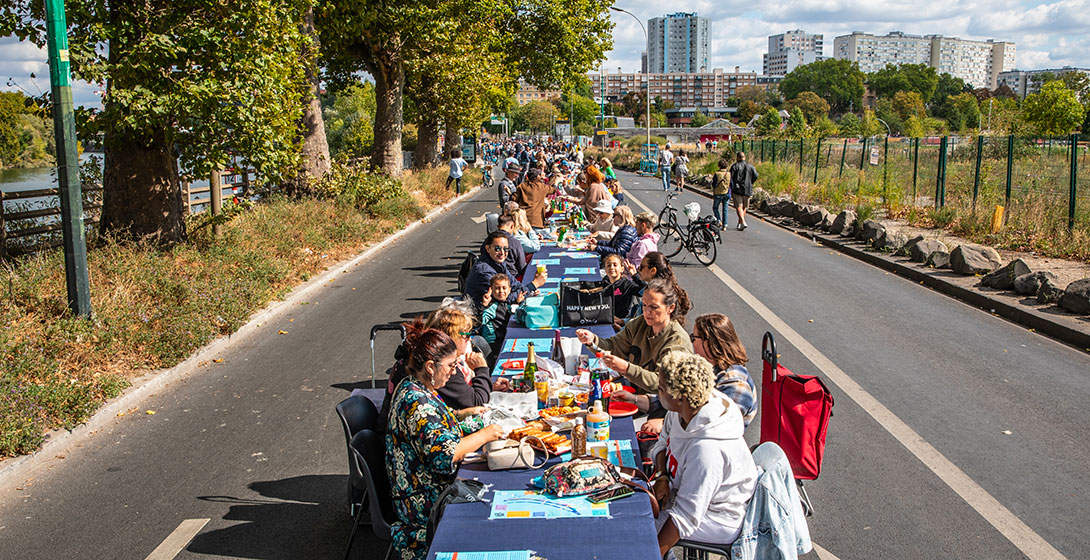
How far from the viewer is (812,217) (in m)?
21.4

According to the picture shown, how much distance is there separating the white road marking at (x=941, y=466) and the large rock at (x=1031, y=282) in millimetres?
4269

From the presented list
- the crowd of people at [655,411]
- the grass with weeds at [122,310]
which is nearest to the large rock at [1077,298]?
the crowd of people at [655,411]

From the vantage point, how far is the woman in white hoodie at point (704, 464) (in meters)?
3.78

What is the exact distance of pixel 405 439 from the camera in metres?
4.06

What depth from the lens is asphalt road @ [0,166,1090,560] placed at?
493 cm

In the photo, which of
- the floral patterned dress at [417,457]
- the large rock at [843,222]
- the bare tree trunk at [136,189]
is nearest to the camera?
the floral patterned dress at [417,457]

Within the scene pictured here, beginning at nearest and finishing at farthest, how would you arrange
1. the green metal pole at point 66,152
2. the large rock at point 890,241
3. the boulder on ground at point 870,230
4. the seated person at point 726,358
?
1. the seated person at point 726,358
2. the green metal pole at point 66,152
3. the large rock at point 890,241
4. the boulder on ground at point 870,230

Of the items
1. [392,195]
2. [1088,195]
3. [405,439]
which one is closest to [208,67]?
[405,439]

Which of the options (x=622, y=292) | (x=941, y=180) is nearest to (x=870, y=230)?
(x=941, y=180)

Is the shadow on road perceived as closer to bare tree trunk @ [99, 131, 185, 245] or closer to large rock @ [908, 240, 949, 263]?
bare tree trunk @ [99, 131, 185, 245]

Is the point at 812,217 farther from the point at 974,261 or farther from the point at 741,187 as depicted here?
the point at 974,261

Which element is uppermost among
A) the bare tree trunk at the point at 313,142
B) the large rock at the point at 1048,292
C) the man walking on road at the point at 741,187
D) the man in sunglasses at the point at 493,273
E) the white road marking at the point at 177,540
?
the bare tree trunk at the point at 313,142

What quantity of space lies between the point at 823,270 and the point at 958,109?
15674cm

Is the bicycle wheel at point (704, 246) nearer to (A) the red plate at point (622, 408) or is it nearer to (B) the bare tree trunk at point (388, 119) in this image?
(A) the red plate at point (622, 408)
